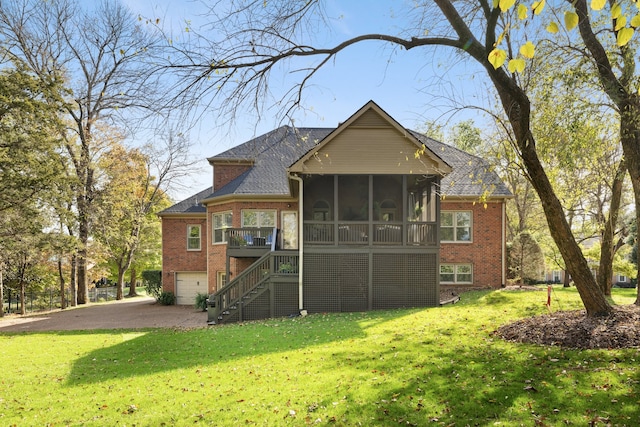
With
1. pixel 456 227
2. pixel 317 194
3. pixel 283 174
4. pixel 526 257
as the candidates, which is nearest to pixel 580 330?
pixel 317 194

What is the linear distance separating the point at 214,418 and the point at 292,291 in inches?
417

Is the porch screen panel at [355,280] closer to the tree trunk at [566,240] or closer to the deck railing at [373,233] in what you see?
the deck railing at [373,233]

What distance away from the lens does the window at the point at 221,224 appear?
73.2ft

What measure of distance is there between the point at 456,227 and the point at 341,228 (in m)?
7.73

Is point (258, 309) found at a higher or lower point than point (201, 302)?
higher

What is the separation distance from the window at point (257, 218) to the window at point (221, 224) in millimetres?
1078

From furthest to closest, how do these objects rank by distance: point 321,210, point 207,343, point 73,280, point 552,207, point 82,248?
point 73,280, point 82,248, point 321,210, point 207,343, point 552,207

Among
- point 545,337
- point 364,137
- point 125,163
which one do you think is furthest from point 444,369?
point 125,163

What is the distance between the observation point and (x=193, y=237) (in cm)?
2519

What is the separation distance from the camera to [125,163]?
3119 centimetres

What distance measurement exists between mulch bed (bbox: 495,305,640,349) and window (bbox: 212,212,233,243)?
15631 mm

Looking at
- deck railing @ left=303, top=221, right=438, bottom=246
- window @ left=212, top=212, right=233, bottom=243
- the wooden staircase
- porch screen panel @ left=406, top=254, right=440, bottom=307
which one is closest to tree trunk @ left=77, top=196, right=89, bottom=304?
window @ left=212, top=212, right=233, bottom=243

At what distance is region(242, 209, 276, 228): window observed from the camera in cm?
2133

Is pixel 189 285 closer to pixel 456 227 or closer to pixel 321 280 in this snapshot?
pixel 321 280
